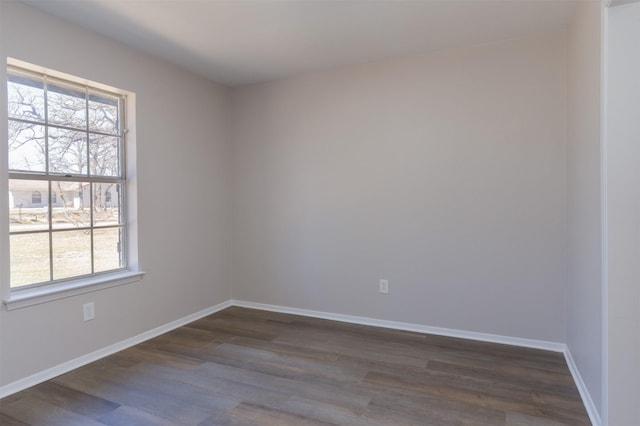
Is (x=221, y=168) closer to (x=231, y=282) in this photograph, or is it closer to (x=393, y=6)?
(x=231, y=282)

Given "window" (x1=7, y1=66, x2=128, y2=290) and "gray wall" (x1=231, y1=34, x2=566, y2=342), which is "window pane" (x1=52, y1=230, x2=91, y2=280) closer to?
"window" (x1=7, y1=66, x2=128, y2=290)

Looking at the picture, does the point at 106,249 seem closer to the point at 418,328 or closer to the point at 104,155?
the point at 104,155

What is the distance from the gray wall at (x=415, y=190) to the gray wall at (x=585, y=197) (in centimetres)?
23

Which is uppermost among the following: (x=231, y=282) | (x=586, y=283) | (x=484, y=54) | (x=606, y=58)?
(x=484, y=54)

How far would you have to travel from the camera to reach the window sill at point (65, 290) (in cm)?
224

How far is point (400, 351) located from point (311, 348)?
27.2 inches

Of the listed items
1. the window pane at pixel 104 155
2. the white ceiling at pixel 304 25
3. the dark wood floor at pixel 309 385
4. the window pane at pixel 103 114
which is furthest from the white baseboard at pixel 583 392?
the window pane at pixel 103 114

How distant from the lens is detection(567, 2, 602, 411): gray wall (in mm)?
1825

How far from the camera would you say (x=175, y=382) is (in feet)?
7.72

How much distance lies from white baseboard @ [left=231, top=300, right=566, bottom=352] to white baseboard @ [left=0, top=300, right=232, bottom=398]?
667 mm

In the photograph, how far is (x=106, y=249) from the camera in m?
2.90

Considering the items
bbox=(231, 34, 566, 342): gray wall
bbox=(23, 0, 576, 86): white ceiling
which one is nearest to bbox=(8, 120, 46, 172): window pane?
bbox=(23, 0, 576, 86): white ceiling

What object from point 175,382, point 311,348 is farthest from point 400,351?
point 175,382

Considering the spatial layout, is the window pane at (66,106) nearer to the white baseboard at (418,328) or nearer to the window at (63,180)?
the window at (63,180)
